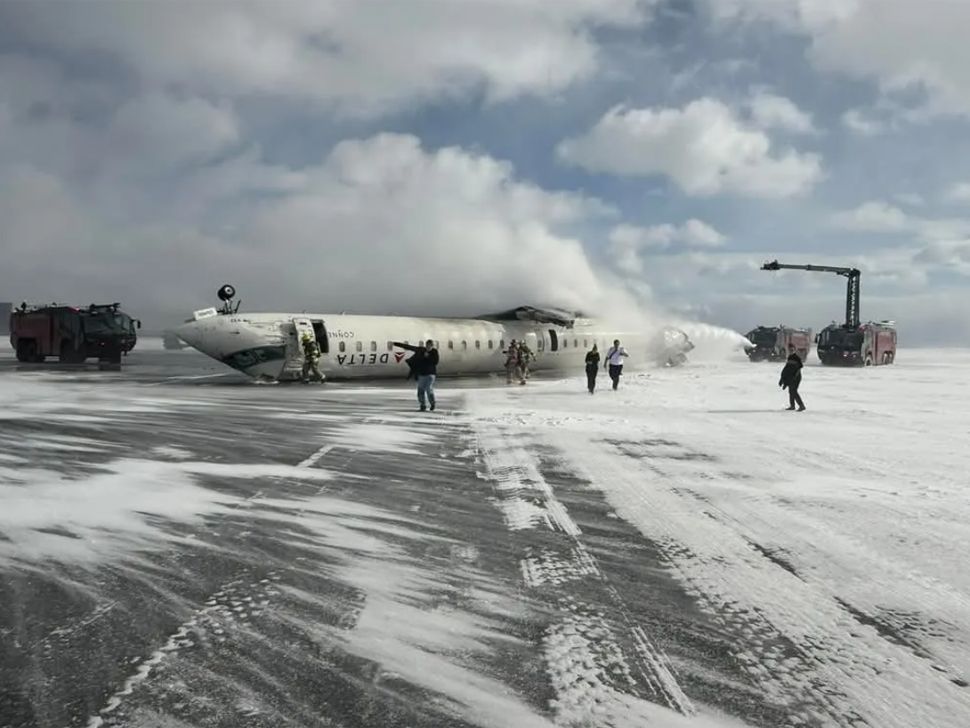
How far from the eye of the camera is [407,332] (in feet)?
87.1

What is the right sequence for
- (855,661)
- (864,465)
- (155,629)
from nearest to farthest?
1. (855,661)
2. (155,629)
3. (864,465)

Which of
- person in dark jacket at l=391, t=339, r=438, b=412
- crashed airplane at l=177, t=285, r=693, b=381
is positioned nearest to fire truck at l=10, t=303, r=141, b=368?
crashed airplane at l=177, t=285, r=693, b=381

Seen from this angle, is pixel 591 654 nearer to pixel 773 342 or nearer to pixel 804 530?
pixel 804 530

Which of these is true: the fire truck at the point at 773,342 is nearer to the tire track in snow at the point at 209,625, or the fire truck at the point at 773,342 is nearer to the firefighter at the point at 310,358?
the firefighter at the point at 310,358

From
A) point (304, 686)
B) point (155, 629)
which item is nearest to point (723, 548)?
point (304, 686)

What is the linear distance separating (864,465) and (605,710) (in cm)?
807

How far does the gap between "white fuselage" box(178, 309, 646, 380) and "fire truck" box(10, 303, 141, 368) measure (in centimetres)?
1500

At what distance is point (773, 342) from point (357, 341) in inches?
1486

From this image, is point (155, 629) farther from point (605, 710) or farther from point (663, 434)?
point (663, 434)

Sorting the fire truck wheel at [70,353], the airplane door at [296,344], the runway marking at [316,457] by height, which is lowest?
the runway marking at [316,457]

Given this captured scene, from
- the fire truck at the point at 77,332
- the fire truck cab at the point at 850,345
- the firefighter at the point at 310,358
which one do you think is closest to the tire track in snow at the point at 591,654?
the firefighter at the point at 310,358

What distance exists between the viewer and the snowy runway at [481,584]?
316cm

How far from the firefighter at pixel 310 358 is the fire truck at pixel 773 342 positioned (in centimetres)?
3667

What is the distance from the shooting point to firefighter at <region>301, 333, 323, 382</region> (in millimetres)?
24062
